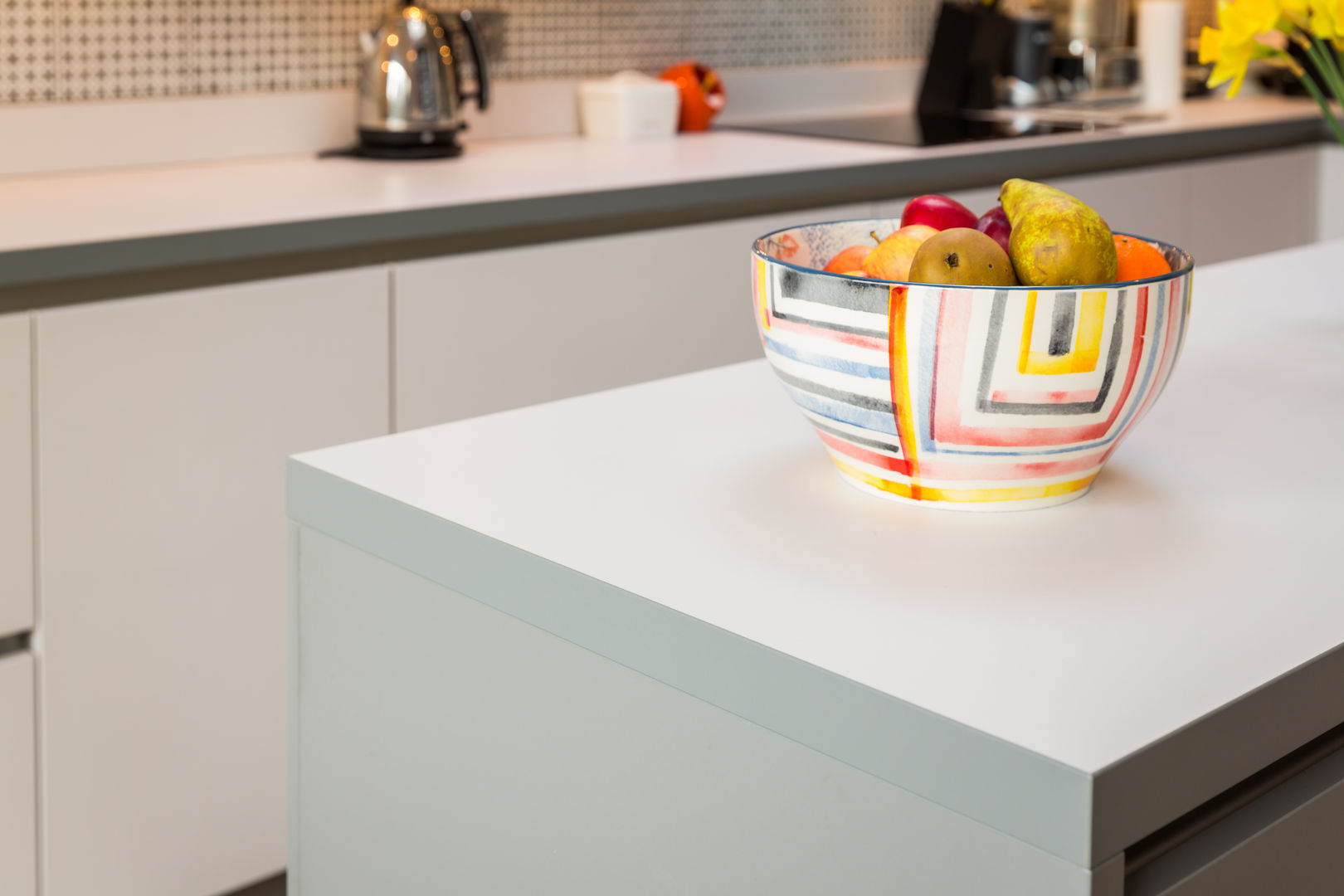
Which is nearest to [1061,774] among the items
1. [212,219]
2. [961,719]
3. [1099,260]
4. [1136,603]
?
[961,719]

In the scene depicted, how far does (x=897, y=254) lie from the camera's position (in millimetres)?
723

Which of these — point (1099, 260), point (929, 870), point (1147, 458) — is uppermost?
point (1099, 260)

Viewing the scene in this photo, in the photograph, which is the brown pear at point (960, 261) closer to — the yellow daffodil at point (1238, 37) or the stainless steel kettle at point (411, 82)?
the yellow daffodil at point (1238, 37)

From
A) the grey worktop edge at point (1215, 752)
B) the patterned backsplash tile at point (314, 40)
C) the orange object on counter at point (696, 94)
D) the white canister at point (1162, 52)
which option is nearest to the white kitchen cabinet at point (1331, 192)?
the white canister at point (1162, 52)

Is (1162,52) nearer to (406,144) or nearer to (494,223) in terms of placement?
(406,144)

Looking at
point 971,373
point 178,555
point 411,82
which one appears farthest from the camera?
point 411,82

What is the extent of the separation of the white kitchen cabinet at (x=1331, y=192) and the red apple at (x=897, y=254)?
2598 mm

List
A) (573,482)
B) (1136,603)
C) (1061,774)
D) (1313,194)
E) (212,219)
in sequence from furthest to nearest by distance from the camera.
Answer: (1313,194), (212,219), (573,482), (1136,603), (1061,774)

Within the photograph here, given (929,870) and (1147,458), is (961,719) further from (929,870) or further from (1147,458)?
(1147,458)

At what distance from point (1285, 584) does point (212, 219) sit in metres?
1.24

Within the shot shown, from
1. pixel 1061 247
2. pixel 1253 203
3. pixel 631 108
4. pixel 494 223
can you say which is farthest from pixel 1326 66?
pixel 1253 203

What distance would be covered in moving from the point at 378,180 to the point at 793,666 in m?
1.49

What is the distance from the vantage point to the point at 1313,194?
299 centimetres

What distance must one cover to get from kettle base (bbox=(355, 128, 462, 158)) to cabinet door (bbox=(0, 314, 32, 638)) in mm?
822
